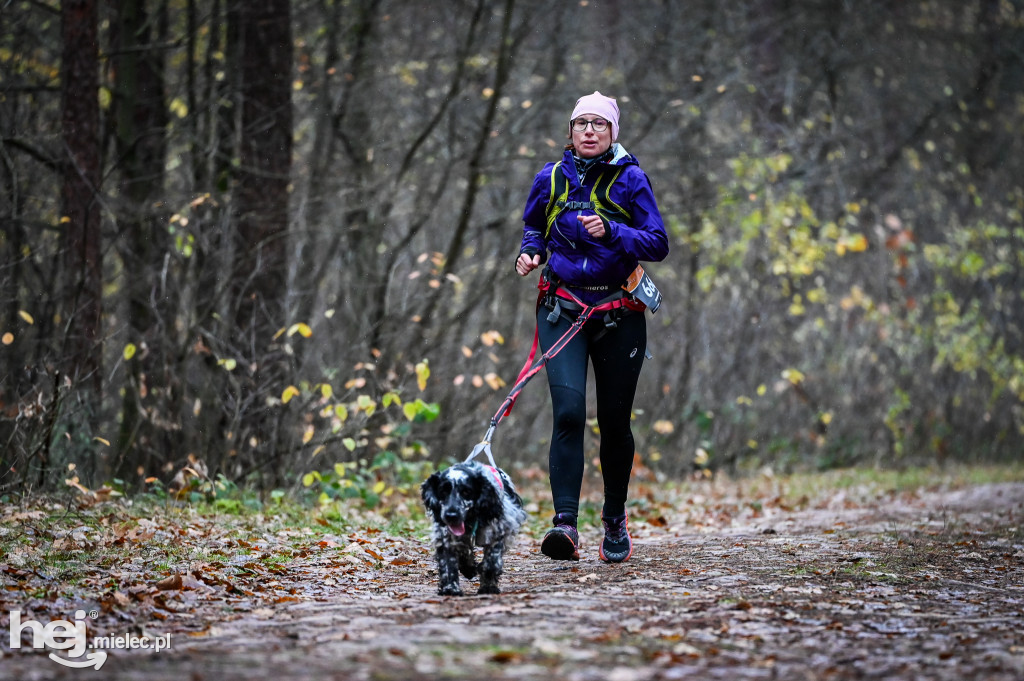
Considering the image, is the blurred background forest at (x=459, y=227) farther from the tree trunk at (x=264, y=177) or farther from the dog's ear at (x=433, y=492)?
the dog's ear at (x=433, y=492)

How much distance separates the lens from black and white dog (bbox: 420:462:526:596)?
4.43 meters

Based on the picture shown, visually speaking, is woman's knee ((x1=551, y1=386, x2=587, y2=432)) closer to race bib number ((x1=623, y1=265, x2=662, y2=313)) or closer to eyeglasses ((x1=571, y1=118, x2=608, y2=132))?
race bib number ((x1=623, y1=265, x2=662, y2=313))

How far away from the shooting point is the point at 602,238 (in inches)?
210

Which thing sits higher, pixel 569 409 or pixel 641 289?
pixel 641 289

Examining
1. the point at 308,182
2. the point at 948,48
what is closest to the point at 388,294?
the point at 308,182

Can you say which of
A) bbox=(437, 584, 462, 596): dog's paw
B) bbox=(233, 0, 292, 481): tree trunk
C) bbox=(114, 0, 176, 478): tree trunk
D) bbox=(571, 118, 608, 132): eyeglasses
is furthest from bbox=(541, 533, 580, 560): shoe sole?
bbox=(114, 0, 176, 478): tree trunk

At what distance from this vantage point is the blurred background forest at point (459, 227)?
9562 millimetres

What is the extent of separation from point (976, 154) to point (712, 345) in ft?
25.5

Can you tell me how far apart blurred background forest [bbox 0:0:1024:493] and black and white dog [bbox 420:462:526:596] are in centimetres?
420

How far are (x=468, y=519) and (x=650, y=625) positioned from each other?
0.97m

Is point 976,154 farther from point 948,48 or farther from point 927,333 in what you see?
point 927,333

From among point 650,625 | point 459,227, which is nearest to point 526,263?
point 650,625

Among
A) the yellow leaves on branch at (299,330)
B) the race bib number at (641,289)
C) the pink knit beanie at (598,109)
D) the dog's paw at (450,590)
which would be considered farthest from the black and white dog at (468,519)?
the yellow leaves on branch at (299,330)

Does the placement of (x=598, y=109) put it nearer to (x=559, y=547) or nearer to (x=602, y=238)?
(x=602, y=238)
